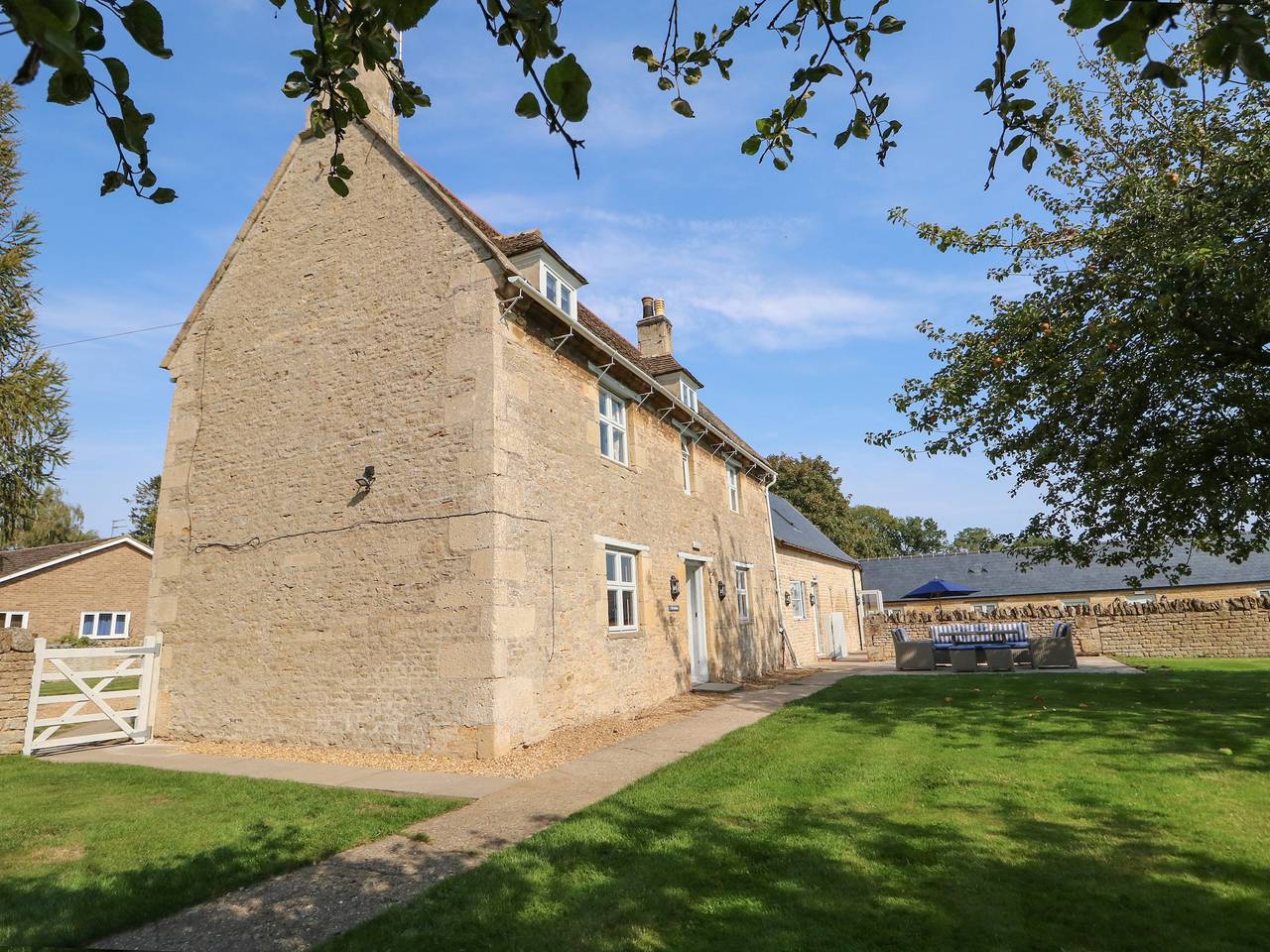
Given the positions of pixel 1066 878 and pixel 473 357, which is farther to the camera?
pixel 473 357

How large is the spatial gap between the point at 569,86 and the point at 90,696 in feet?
41.4

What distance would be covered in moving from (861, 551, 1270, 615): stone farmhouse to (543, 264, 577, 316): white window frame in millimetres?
23484

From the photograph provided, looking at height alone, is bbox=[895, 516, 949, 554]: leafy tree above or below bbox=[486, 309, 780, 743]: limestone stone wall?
above

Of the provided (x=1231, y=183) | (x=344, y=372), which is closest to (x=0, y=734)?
(x=344, y=372)

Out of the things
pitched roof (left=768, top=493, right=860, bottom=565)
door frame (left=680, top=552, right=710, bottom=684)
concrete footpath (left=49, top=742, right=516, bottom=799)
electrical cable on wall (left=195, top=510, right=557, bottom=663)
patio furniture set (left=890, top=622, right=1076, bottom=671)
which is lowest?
concrete footpath (left=49, top=742, right=516, bottom=799)

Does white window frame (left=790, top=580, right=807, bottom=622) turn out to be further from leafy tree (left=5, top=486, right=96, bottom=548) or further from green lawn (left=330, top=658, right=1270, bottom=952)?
leafy tree (left=5, top=486, right=96, bottom=548)

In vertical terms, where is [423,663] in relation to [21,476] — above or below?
below

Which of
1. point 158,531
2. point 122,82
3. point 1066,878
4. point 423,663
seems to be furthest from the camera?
point 158,531

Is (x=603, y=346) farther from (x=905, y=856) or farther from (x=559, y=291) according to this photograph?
(x=905, y=856)

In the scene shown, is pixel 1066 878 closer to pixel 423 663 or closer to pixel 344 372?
pixel 423 663

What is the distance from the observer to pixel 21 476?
19.0m

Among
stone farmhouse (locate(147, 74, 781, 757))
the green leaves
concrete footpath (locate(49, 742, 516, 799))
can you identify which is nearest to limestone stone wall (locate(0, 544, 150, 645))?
stone farmhouse (locate(147, 74, 781, 757))

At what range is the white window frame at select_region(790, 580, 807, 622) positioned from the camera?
2353 cm

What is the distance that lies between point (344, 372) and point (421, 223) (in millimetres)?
2689
